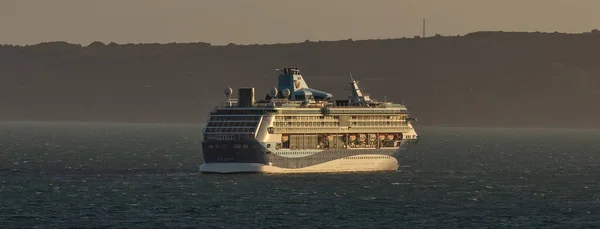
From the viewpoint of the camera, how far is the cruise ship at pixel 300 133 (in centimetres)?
12394

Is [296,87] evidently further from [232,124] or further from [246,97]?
[232,124]

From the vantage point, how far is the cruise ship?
124 metres

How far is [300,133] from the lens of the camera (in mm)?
128625

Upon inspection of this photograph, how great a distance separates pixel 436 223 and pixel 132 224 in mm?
20001

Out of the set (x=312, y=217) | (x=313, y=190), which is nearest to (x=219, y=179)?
(x=313, y=190)

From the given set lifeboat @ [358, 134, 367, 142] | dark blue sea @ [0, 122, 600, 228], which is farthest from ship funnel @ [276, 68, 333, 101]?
dark blue sea @ [0, 122, 600, 228]

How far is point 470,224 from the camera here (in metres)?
92.6

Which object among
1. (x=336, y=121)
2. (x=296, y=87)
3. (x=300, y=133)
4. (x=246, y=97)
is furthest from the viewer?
(x=296, y=87)

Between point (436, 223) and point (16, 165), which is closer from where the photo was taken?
point (436, 223)

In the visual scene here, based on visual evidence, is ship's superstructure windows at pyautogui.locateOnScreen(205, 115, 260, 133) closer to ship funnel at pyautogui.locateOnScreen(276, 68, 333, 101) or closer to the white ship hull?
the white ship hull

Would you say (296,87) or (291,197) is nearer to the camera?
(291,197)

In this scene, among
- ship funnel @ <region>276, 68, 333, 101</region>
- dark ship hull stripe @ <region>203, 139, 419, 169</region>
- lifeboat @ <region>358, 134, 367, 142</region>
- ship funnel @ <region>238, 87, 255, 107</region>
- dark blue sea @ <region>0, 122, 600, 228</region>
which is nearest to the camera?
dark blue sea @ <region>0, 122, 600, 228</region>

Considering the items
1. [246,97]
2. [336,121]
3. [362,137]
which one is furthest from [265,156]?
[362,137]

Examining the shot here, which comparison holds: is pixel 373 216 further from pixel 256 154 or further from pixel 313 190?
pixel 256 154
